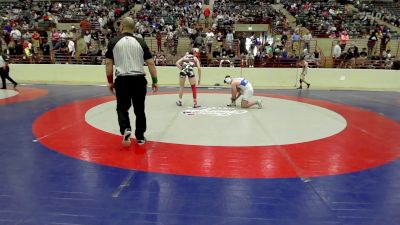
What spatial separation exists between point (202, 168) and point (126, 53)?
2.06 m

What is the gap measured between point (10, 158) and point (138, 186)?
2.30 m

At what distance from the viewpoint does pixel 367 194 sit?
166 inches

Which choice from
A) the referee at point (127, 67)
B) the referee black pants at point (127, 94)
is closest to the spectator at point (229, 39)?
the referee at point (127, 67)

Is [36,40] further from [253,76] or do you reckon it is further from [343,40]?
[343,40]

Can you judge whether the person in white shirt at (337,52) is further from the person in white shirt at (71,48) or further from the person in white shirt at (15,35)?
the person in white shirt at (15,35)

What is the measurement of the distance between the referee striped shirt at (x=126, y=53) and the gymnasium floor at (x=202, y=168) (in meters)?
1.28

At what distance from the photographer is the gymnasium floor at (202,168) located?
12.1 ft

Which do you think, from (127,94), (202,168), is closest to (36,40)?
(127,94)

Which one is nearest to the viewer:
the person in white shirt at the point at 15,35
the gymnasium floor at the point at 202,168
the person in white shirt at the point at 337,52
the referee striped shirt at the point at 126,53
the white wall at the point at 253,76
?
the gymnasium floor at the point at 202,168

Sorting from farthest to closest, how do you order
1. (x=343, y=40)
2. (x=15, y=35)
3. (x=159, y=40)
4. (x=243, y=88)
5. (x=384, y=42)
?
(x=15, y=35) < (x=159, y=40) < (x=343, y=40) < (x=384, y=42) < (x=243, y=88)

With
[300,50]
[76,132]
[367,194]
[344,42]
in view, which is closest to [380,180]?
[367,194]

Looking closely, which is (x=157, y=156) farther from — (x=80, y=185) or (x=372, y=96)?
(x=372, y=96)

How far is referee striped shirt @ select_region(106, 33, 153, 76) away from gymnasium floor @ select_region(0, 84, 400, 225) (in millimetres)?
1277

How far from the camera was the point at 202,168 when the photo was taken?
4977 mm
